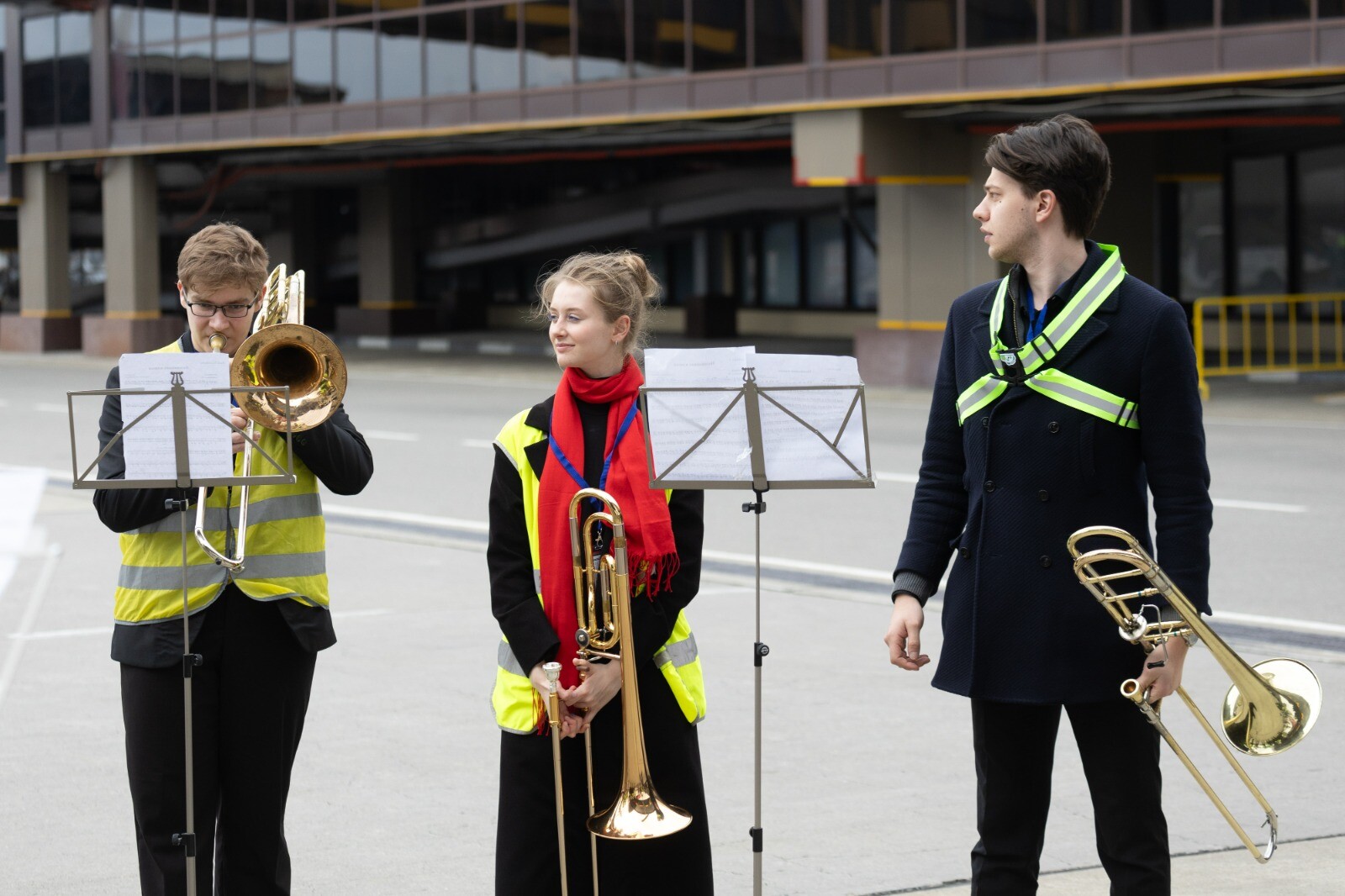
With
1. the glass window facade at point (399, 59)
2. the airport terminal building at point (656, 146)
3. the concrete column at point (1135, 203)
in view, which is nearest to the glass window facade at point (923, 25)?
the airport terminal building at point (656, 146)

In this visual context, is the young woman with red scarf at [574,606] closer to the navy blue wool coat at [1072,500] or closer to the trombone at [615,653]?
the trombone at [615,653]

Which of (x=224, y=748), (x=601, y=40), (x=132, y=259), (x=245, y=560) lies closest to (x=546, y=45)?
(x=601, y=40)

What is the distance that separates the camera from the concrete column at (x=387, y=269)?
4162 centimetres

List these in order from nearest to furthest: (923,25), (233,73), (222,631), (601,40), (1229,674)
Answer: (1229,674)
(222,631)
(923,25)
(601,40)
(233,73)

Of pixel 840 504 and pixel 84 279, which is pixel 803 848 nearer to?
pixel 840 504

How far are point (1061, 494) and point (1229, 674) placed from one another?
0.51 meters

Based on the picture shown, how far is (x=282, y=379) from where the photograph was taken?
429 cm

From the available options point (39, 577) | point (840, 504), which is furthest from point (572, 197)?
point (39, 577)

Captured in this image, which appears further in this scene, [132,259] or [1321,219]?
[132,259]

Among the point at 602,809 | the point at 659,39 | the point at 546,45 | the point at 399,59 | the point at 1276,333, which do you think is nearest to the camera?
the point at 602,809

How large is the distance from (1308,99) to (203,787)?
20.4 m

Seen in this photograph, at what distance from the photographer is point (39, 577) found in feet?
35.8

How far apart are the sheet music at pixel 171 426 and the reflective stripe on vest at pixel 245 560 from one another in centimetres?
26

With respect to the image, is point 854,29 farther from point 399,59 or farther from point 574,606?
point 574,606
